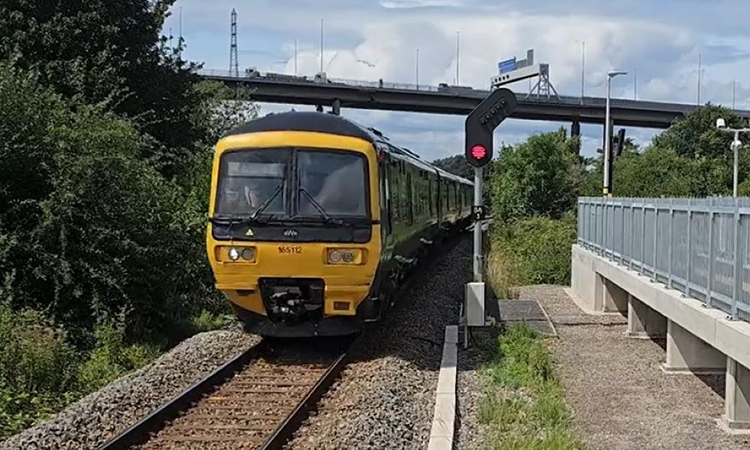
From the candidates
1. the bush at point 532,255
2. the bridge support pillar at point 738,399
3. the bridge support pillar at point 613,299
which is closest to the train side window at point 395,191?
the bridge support pillar at point 613,299

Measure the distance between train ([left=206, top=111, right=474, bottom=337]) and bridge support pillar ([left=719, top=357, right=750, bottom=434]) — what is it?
436 cm

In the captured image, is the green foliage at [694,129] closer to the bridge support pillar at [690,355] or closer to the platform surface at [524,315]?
the platform surface at [524,315]

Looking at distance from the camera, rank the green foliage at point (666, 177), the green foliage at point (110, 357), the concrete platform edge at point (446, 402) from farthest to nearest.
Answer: the green foliage at point (666, 177) → the green foliage at point (110, 357) → the concrete platform edge at point (446, 402)

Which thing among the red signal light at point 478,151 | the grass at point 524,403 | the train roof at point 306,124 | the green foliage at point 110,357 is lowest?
the green foliage at point 110,357

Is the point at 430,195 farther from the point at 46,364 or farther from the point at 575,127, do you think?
the point at 575,127

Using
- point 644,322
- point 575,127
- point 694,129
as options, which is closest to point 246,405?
point 644,322

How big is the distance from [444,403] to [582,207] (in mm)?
11977

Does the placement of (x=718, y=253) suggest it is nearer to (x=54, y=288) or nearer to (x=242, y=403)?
(x=242, y=403)

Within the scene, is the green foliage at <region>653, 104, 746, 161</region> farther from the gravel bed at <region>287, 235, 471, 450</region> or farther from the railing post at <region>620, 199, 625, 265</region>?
the gravel bed at <region>287, 235, 471, 450</region>

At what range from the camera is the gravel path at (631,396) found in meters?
8.55

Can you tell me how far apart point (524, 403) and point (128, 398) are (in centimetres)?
386

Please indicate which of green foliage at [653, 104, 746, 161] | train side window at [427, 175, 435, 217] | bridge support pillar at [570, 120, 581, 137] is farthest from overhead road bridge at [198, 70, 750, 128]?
train side window at [427, 175, 435, 217]

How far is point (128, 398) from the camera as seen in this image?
9453 millimetres

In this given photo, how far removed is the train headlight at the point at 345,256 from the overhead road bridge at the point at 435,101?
6139 centimetres
